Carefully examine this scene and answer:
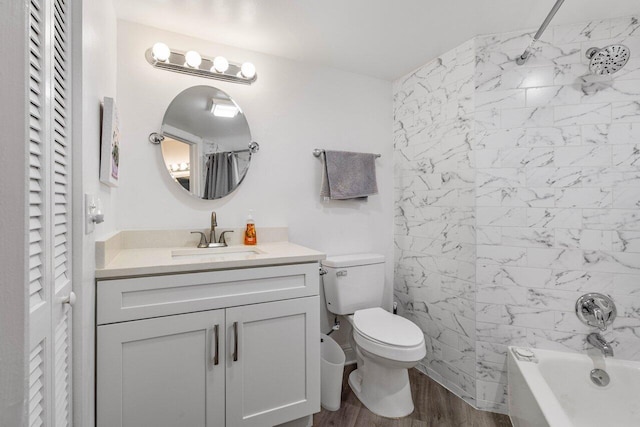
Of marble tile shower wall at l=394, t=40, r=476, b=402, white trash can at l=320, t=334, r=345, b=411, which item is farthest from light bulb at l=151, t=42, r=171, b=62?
white trash can at l=320, t=334, r=345, b=411

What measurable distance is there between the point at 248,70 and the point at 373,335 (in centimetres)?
173

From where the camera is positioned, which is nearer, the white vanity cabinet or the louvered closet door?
the louvered closet door

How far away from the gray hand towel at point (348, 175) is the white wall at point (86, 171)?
128 cm

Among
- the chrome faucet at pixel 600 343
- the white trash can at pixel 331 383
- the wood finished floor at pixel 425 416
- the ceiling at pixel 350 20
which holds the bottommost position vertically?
the wood finished floor at pixel 425 416

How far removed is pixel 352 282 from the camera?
1.95m

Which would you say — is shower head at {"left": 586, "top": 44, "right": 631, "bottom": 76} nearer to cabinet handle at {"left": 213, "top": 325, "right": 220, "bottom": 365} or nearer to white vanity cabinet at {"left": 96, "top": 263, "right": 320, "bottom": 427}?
white vanity cabinet at {"left": 96, "top": 263, "right": 320, "bottom": 427}

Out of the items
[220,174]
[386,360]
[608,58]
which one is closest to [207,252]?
[220,174]

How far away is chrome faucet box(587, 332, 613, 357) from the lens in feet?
4.94

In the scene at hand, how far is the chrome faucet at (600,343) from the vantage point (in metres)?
1.50

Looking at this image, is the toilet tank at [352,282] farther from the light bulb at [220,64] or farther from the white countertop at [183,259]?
the light bulb at [220,64]

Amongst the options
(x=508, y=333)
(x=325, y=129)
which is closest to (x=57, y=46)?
(x=325, y=129)

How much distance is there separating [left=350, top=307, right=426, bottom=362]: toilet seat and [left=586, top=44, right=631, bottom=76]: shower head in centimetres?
164

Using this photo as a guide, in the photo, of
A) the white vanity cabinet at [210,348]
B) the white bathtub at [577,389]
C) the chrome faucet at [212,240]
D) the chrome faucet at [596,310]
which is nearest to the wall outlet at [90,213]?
the white vanity cabinet at [210,348]

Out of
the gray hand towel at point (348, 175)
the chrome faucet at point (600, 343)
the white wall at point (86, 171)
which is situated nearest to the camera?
the white wall at point (86, 171)
